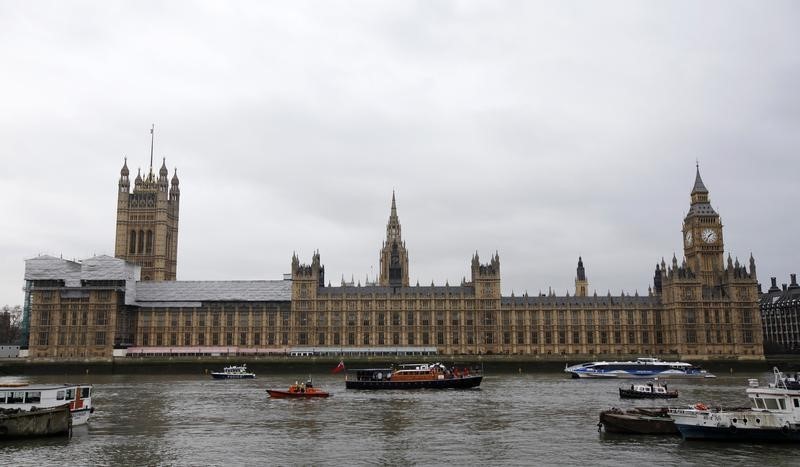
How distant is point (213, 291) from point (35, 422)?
9864cm

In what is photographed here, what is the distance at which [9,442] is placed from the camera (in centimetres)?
4212

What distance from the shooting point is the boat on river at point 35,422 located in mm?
42531

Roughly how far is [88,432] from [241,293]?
94.2m

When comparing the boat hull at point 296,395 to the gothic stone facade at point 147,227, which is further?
the gothic stone facade at point 147,227

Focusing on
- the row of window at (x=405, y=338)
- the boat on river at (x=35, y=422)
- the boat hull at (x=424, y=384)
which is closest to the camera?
the boat on river at (x=35, y=422)

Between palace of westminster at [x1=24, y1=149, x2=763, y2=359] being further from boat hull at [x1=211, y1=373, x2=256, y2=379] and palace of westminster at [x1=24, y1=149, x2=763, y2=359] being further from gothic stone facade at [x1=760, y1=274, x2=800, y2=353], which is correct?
gothic stone facade at [x1=760, y1=274, x2=800, y2=353]

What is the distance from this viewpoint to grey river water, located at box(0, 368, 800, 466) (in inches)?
1484

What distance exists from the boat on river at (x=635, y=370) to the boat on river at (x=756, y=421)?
62.7 m

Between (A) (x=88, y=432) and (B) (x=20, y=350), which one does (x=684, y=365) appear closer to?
(A) (x=88, y=432)

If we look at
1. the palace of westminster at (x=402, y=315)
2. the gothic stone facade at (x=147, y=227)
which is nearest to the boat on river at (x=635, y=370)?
the palace of westminster at (x=402, y=315)

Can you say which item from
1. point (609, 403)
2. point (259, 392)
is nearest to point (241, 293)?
point (259, 392)

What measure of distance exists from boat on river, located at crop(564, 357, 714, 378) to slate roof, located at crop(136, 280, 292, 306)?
2300 inches

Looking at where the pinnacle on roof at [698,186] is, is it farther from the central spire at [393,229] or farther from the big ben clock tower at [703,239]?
the central spire at [393,229]

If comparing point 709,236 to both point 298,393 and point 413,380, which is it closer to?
point 413,380
